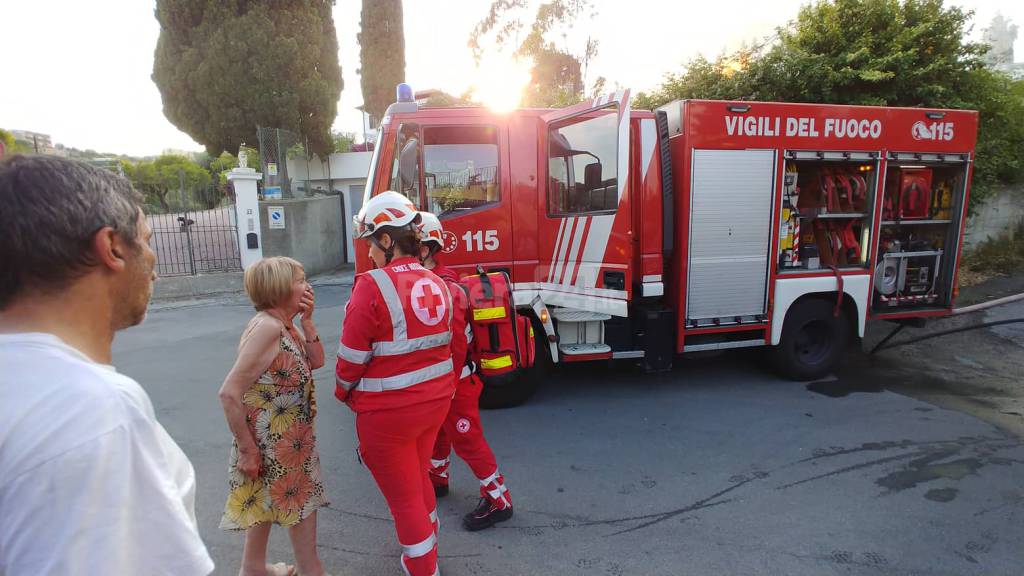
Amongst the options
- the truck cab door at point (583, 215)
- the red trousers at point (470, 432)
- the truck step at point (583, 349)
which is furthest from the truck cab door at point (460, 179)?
the red trousers at point (470, 432)

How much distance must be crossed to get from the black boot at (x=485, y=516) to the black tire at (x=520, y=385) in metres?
1.56

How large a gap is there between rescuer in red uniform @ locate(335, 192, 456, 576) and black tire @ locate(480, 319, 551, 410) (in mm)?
2182

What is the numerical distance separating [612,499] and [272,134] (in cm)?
1023

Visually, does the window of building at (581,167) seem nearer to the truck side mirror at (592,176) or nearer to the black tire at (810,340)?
the truck side mirror at (592,176)

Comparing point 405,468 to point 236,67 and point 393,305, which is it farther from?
point 236,67

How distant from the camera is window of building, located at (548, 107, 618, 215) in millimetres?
4480

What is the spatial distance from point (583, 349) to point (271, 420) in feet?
9.34

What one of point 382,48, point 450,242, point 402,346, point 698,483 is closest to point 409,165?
point 450,242

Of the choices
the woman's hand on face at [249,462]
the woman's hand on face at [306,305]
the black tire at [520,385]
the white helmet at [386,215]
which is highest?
the white helmet at [386,215]

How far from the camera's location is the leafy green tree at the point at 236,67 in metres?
12.5

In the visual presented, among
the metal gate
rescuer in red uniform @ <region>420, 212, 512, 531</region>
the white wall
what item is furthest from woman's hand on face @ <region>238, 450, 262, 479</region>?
the white wall

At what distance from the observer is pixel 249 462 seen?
2.25 meters

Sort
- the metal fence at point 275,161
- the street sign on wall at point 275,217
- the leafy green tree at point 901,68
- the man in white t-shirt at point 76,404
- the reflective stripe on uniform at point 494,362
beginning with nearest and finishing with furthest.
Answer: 1. the man in white t-shirt at point 76,404
2. the reflective stripe on uniform at point 494,362
3. the leafy green tree at point 901,68
4. the street sign on wall at point 275,217
5. the metal fence at point 275,161

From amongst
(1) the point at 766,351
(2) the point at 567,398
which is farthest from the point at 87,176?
(1) the point at 766,351
